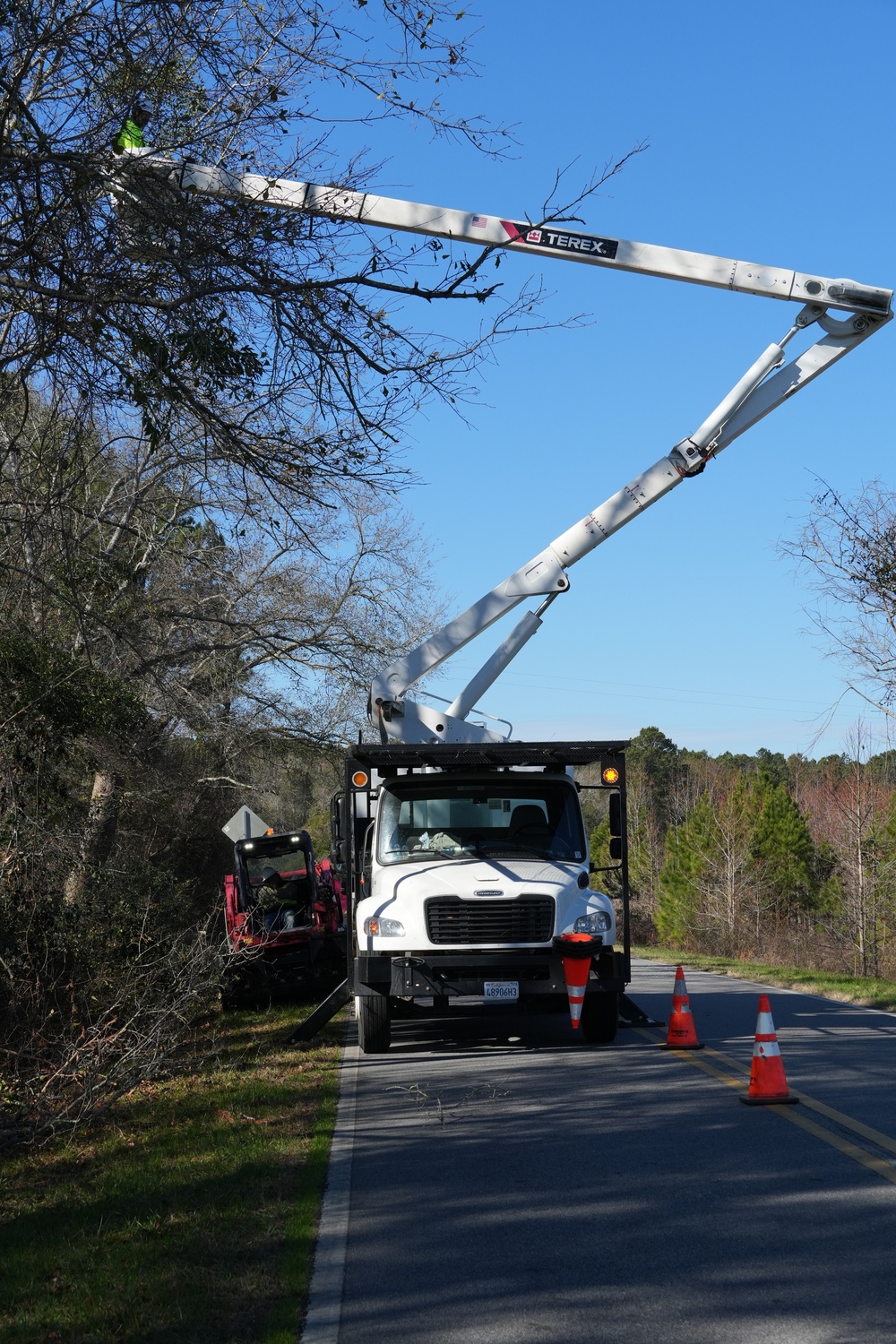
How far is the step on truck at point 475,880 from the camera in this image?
1265cm

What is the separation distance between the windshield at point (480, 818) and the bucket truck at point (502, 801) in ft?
0.05

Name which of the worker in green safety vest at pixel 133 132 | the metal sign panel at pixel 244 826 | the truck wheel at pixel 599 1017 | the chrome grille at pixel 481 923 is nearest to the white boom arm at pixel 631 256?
the worker in green safety vest at pixel 133 132

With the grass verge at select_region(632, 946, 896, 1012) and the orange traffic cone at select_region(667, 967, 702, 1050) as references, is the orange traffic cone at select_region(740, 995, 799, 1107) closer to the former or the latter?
the orange traffic cone at select_region(667, 967, 702, 1050)

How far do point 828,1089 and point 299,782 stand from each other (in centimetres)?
2578

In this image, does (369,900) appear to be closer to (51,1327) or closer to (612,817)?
(612,817)

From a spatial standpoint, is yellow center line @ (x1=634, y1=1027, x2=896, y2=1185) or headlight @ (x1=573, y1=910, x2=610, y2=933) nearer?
yellow center line @ (x1=634, y1=1027, x2=896, y2=1185)

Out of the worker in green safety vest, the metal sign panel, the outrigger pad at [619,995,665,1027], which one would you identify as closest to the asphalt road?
the outrigger pad at [619,995,665,1027]

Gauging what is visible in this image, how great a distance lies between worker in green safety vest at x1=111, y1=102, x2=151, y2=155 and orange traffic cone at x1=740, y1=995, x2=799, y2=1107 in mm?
7072

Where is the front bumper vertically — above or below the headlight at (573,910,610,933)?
below

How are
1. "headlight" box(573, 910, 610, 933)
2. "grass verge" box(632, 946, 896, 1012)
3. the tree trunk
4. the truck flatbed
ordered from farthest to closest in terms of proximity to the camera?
1. "grass verge" box(632, 946, 896, 1012)
2. the tree trunk
3. the truck flatbed
4. "headlight" box(573, 910, 610, 933)

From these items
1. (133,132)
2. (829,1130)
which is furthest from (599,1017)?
(133,132)

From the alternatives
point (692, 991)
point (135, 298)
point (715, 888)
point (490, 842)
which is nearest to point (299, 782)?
point (692, 991)

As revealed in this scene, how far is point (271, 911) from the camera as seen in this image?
63.9 feet

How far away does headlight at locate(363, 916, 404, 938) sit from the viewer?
12.7 m
